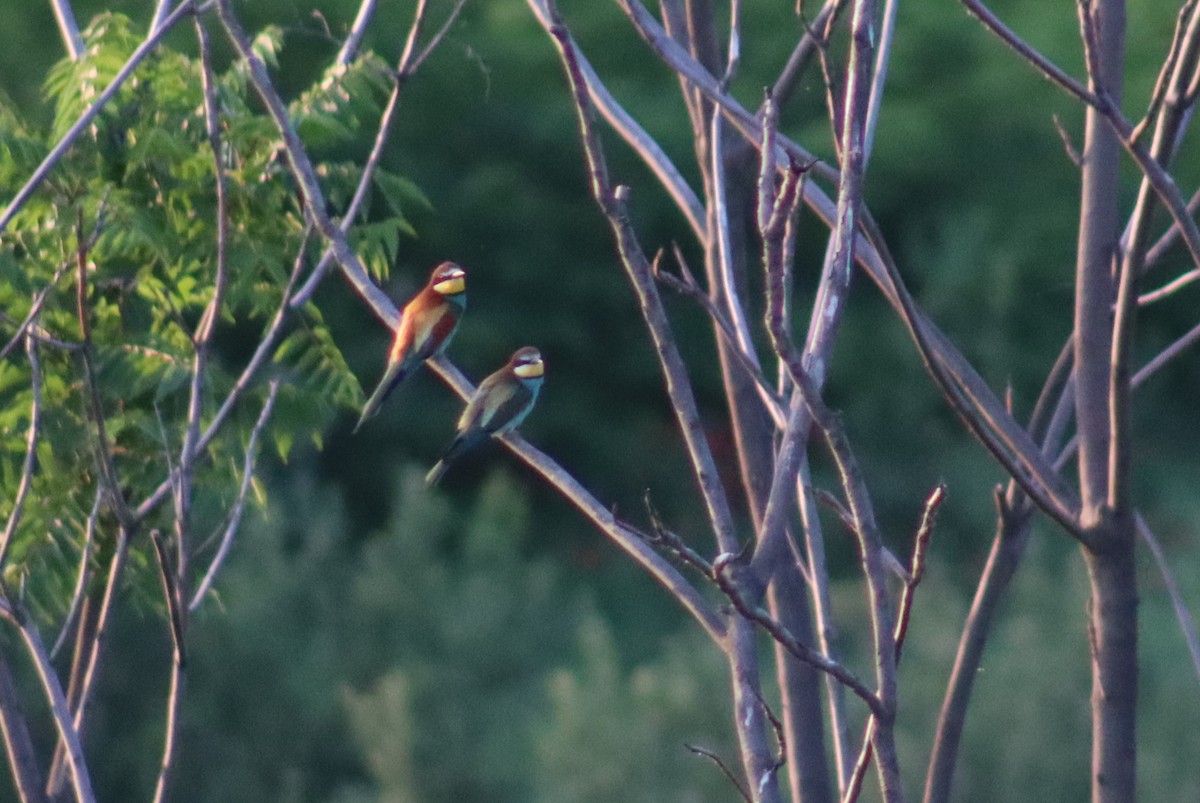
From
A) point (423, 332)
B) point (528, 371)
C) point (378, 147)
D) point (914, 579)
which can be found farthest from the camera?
point (528, 371)

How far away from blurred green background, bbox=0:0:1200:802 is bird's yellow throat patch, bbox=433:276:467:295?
1.60 meters

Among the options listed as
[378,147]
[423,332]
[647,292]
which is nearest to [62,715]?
[378,147]

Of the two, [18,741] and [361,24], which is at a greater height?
[361,24]

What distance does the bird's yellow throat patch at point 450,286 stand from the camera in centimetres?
437

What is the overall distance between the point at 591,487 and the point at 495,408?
640cm

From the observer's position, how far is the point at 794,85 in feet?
7.35

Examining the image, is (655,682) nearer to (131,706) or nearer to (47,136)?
(131,706)

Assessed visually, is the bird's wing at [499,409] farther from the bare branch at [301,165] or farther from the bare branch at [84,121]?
the bare branch at [84,121]

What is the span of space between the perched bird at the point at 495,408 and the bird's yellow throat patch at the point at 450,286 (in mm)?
294

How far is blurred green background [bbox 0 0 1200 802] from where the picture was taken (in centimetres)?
566

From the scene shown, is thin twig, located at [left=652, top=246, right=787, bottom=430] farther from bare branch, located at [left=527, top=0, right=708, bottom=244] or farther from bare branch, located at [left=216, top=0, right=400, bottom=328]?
bare branch, located at [left=216, top=0, right=400, bottom=328]


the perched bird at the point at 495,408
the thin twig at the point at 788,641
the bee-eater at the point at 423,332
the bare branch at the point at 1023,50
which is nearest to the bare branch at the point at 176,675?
the thin twig at the point at 788,641

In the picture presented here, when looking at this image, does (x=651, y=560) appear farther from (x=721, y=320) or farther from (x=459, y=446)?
(x=459, y=446)

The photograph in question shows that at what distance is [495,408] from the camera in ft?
13.8
